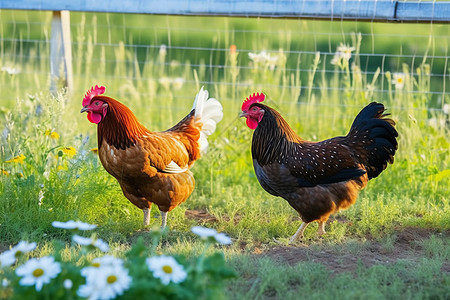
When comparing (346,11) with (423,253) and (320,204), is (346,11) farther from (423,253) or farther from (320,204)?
(423,253)

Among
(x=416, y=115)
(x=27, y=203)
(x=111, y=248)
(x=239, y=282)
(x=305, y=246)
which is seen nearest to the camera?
(x=239, y=282)

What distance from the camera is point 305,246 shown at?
4.39m

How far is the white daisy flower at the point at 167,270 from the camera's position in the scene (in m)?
2.51

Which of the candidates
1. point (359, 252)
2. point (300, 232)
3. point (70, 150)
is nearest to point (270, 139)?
point (300, 232)

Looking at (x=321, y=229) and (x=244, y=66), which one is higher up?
(x=244, y=66)

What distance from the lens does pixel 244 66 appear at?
8359mm

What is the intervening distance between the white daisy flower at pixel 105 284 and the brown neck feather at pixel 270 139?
2.31 meters

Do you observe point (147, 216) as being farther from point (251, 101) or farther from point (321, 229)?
point (321, 229)

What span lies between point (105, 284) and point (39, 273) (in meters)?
0.34

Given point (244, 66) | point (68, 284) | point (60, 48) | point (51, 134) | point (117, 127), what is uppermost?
point (60, 48)

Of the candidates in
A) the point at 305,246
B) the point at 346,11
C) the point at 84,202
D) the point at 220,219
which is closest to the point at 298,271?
the point at 305,246

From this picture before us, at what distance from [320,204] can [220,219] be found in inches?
37.0

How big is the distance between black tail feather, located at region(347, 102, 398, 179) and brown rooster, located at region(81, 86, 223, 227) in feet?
4.59

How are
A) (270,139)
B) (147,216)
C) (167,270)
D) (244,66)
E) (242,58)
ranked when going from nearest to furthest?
(167,270)
(270,139)
(147,216)
(244,66)
(242,58)
